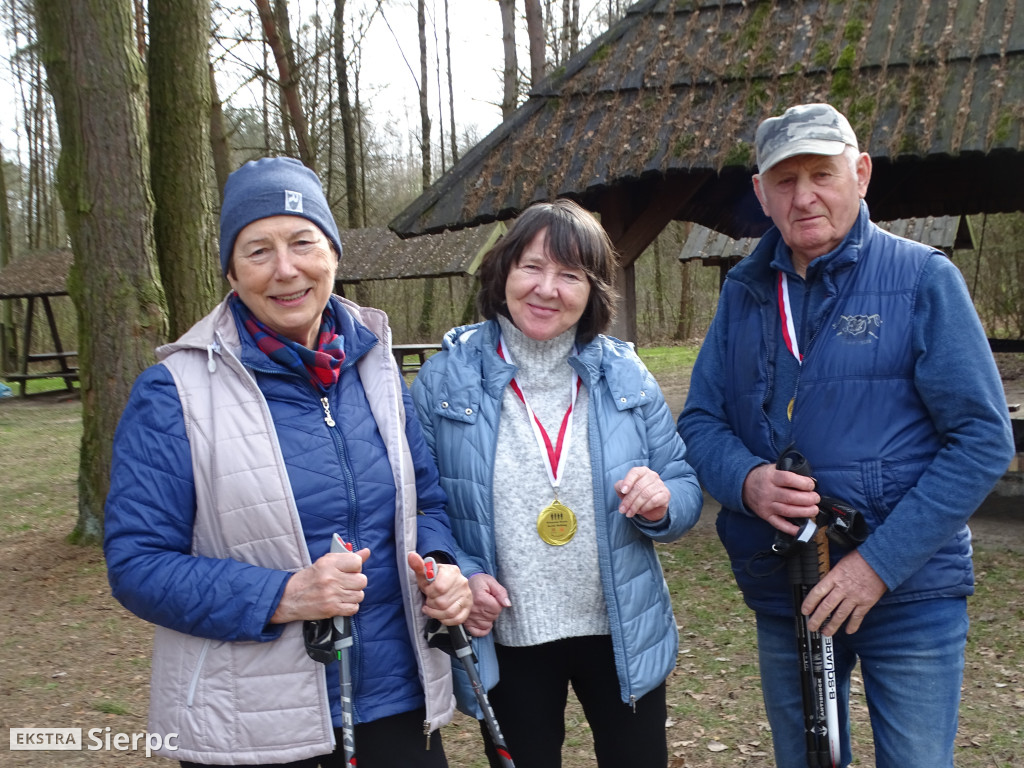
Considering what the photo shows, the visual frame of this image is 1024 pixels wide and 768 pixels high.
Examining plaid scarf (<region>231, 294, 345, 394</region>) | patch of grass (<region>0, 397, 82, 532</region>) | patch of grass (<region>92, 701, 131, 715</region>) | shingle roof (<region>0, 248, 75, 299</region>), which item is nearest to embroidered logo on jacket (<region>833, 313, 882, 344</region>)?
plaid scarf (<region>231, 294, 345, 394</region>)

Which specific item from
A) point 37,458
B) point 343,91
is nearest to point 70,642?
point 37,458

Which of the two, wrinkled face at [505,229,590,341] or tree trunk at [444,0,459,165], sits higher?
tree trunk at [444,0,459,165]

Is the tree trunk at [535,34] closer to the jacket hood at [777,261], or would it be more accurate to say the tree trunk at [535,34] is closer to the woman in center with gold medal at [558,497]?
the jacket hood at [777,261]

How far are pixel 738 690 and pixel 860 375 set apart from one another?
108 inches

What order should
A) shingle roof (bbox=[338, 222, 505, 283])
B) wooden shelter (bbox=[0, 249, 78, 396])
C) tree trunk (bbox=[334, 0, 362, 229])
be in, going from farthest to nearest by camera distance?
1. tree trunk (bbox=[334, 0, 362, 229])
2. wooden shelter (bbox=[0, 249, 78, 396])
3. shingle roof (bbox=[338, 222, 505, 283])

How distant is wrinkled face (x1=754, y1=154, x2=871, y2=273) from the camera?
7.48 ft

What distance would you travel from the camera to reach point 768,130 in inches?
93.3

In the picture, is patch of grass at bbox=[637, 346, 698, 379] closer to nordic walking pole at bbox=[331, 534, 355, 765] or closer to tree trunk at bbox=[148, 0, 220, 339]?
tree trunk at bbox=[148, 0, 220, 339]

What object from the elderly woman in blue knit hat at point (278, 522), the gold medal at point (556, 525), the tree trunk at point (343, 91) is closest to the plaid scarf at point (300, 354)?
the elderly woman in blue knit hat at point (278, 522)

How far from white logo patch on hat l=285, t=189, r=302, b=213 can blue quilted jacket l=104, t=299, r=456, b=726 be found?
281 mm

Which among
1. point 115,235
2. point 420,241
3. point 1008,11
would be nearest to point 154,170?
point 115,235

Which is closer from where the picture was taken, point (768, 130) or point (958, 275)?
point (958, 275)

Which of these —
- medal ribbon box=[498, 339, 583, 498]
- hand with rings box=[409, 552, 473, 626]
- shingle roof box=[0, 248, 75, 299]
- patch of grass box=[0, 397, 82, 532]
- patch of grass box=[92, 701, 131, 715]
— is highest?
shingle roof box=[0, 248, 75, 299]

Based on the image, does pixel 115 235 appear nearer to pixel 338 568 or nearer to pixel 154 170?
pixel 154 170
